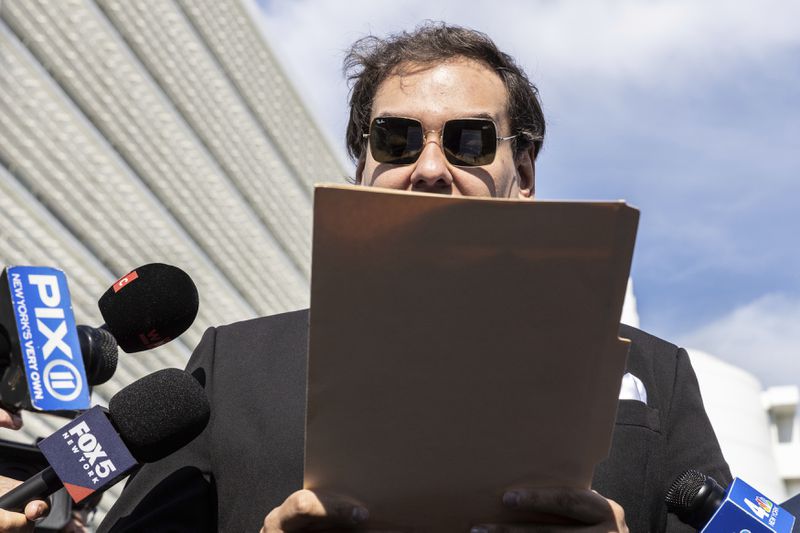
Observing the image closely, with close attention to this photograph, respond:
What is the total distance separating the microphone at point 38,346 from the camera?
6.66ft

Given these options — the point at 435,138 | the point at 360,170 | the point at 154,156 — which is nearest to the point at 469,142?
the point at 435,138

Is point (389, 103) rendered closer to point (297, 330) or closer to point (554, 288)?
point (297, 330)

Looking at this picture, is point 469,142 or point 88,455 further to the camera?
point 469,142

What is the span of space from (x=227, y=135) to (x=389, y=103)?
99.1 ft

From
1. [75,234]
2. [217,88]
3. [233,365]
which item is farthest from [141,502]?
[217,88]

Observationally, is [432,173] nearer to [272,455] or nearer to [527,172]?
[527,172]

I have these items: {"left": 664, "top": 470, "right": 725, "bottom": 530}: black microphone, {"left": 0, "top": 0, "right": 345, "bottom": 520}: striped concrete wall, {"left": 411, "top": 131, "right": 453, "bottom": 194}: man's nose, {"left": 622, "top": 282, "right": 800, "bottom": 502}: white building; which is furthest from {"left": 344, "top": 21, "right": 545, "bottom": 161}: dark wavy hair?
{"left": 622, "top": 282, "right": 800, "bottom": 502}: white building

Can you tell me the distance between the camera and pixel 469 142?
1.90 metres

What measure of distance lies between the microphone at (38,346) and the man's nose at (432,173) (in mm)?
817

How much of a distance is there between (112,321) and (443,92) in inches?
→ 29.4

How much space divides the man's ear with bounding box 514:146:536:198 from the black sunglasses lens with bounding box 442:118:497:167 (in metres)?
0.26

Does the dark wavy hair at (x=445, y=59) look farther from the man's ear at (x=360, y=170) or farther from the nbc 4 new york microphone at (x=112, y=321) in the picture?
the nbc 4 new york microphone at (x=112, y=321)

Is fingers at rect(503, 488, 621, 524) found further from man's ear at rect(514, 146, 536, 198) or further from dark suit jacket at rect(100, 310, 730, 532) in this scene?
man's ear at rect(514, 146, 536, 198)

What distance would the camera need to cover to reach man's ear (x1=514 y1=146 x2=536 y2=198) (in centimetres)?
220
